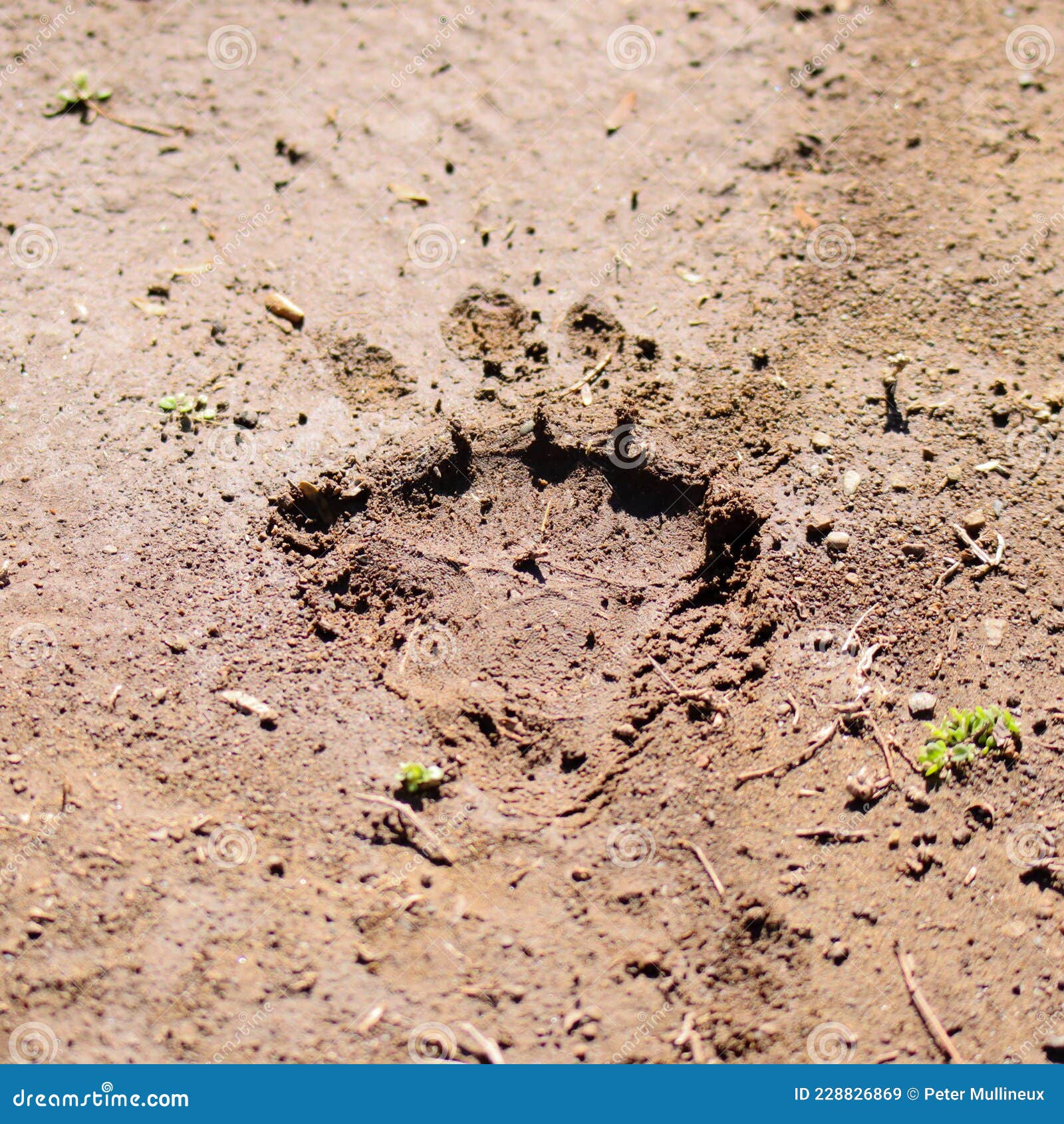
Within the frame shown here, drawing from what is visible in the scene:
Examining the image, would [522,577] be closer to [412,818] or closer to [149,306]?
[412,818]

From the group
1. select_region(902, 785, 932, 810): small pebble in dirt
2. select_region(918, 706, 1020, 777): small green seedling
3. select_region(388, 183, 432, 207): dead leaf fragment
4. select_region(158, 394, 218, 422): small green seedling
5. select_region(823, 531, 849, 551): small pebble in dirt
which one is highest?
select_region(388, 183, 432, 207): dead leaf fragment

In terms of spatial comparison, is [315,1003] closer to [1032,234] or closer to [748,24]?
[1032,234]

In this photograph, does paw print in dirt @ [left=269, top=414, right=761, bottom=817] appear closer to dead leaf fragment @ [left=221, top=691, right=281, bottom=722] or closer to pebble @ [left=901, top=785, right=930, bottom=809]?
dead leaf fragment @ [left=221, top=691, right=281, bottom=722]

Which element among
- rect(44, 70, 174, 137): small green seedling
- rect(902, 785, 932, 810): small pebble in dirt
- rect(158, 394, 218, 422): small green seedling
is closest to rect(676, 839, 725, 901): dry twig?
rect(902, 785, 932, 810): small pebble in dirt

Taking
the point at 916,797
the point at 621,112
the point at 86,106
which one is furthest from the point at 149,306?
the point at 916,797

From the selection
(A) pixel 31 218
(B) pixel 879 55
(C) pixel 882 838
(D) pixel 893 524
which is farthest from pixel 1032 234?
(A) pixel 31 218

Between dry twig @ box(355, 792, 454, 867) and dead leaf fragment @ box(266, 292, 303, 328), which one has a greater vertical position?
dead leaf fragment @ box(266, 292, 303, 328)
